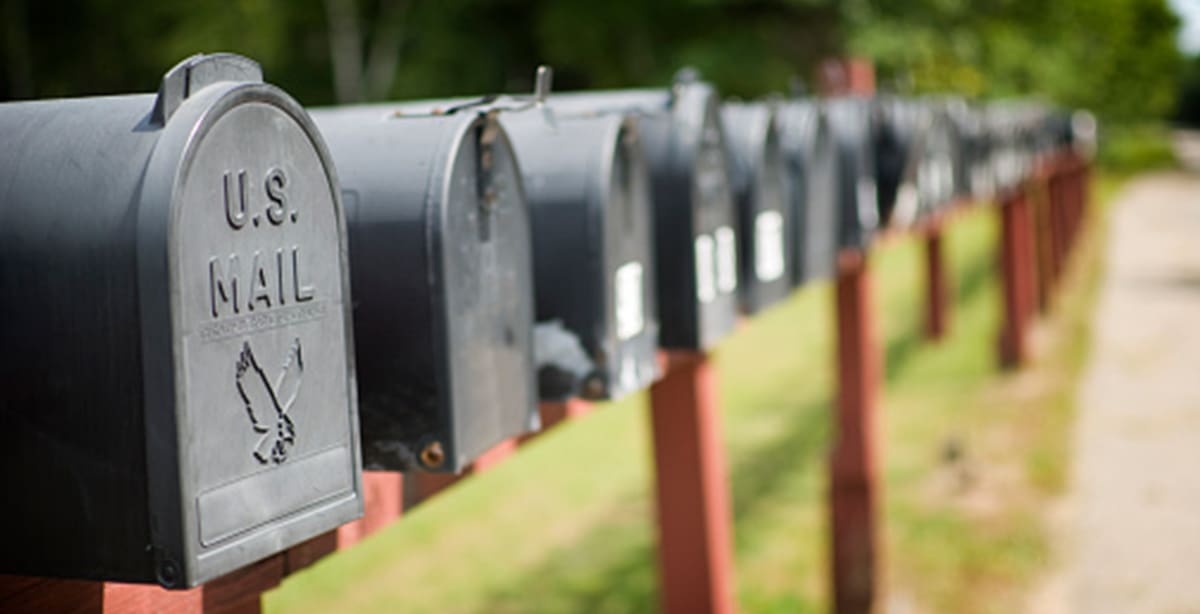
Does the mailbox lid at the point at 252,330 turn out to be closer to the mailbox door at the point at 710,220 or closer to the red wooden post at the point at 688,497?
the mailbox door at the point at 710,220

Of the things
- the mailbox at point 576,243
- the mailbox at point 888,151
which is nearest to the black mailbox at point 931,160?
the mailbox at point 888,151

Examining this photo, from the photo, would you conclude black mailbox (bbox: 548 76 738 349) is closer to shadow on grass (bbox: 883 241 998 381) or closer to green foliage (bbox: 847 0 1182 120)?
shadow on grass (bbox: 883 241 998 381)

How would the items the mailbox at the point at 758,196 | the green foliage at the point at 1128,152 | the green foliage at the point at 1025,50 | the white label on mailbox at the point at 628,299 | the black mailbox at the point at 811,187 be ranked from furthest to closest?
the green foliage at the point at 1128,152, the green foliage at the point at 1025,50, the black mailbox at the point at 811,187, the mailbox at the point at 758,196, the white label on mailbox at the point at 628,299

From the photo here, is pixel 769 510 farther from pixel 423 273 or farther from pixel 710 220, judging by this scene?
pixel 423 273

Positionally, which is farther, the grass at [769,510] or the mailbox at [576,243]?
the grass at [769,510]

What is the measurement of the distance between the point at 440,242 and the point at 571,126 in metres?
0.46

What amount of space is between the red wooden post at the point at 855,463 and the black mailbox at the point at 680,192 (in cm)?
219

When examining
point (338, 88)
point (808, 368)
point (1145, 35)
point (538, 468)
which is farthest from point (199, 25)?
point (1145, 35)

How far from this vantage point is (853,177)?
3.50 m

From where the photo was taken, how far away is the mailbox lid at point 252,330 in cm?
98

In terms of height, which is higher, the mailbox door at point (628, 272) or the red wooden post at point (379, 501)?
the mailbox door at point (628, 272)

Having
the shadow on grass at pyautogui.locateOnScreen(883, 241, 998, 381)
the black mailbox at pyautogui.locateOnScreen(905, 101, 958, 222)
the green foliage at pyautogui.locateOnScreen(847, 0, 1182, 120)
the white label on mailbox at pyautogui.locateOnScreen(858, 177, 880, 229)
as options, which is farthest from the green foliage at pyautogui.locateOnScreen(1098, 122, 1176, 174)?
the white label on mailbox at pyautogui.locateOnScreen(858, 177, 880, 229)

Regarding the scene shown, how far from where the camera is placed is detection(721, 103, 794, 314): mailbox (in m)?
2.56

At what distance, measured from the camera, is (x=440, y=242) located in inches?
52.7
